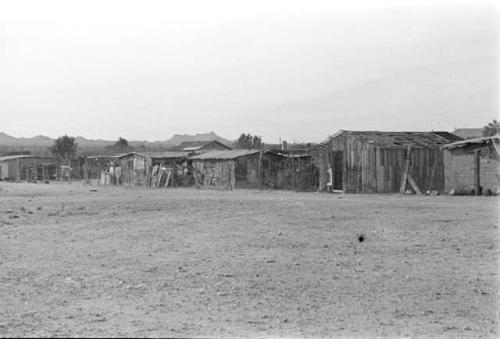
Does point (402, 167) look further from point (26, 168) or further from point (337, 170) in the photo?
point (26, 168)

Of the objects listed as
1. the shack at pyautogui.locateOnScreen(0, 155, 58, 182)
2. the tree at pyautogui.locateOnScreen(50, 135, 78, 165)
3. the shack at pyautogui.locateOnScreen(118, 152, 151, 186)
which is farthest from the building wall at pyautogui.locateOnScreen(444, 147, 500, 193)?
the tree at pyautogui.locateOnScreen(50, 135, 78, 165)

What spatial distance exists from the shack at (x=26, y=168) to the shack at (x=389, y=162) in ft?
141

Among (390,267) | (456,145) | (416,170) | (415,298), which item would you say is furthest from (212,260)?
(416,170)

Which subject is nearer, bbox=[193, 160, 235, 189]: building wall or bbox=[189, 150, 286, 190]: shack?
bbox=[189, 150, 286, 190]: shack

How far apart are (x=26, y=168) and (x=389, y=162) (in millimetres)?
49764

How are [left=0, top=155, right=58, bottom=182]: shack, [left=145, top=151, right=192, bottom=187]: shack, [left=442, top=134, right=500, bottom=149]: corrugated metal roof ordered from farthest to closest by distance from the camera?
[left=0, top=155, right=58, bottom=182]: shack < [left=145, top=151, right=192, bottom=187]: shack < [left=442, top=134, right=500, bottom=149]: corrugated metal roof

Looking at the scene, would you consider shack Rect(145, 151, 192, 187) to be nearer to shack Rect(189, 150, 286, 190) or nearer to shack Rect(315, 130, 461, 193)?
shack Rect(189, 150, 286, 190)

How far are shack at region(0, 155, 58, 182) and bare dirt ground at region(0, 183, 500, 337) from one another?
57131 millimetres

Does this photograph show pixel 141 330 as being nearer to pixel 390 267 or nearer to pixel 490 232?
pixel 390 267

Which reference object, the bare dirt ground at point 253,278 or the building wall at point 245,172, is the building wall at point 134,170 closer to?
the building wall at point 245,172

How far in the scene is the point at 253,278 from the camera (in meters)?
10.8

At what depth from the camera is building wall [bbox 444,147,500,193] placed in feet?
106

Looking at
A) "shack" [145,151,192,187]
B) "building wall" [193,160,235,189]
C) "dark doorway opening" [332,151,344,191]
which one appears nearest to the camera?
"dark doorway opening" [332,151,344,191]

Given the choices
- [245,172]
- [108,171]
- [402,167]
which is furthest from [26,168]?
[402,167]
